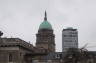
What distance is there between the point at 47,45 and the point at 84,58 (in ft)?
115

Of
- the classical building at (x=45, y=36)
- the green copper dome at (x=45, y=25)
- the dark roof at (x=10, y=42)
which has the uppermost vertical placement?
the green copper dome at (x=45, y=25)

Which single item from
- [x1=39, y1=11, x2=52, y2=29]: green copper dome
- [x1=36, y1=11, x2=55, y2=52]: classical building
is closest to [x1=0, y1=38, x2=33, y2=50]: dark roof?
[x1=36, y1=11, x2=55, y2=52]: classical building

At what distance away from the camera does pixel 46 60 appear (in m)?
85.9

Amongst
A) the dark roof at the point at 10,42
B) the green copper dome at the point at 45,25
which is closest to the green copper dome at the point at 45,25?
the green copper dome at the point at 45,25

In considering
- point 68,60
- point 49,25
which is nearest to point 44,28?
point 49,25

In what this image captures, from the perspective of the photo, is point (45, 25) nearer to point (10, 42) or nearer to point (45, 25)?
point (45, 25)

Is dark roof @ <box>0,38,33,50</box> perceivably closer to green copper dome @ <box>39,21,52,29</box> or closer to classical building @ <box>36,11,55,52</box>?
classical building @ <box>36,11,55,52</box>

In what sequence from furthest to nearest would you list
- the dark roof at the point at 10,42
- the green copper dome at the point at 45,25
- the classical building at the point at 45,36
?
the green copper dome at the point at 45,25
the classical building at the point at 45,36
the dark roof at the point at 10,42

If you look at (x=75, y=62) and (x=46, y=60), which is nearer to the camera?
(x=75, y=62)

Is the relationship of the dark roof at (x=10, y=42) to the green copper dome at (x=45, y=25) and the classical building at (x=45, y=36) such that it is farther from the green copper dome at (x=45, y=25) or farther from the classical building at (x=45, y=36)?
the green copper dome at (x=45, y=25)

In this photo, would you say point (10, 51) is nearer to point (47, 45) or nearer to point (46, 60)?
point (46, 60)

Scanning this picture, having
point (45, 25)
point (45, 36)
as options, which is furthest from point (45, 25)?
point (45, 36)

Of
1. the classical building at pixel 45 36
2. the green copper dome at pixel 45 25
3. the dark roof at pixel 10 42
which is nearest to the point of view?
the dark roof at pixel 10 42

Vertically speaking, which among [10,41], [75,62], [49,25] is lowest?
[75,62]
